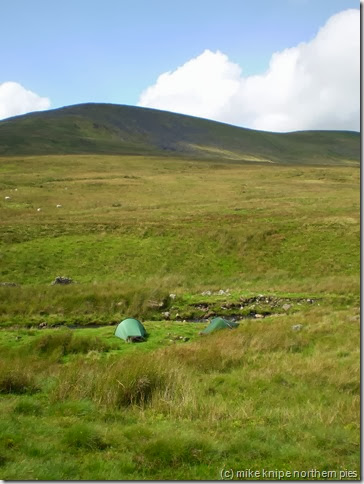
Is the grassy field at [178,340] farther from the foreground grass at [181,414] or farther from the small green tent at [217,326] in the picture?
the small green tent at [217,326]

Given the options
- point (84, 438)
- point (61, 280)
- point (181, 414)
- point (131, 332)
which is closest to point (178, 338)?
point (131, 332)

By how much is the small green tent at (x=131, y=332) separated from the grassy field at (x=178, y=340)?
44 centimetres

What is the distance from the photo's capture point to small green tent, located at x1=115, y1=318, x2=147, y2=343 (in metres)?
20.7

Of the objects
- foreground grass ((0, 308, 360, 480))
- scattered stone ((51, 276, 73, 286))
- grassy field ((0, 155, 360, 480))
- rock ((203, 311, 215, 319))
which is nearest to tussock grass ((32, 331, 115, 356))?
grassy field ((0, 155, 360, 480))

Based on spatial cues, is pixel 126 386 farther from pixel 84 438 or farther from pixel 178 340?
pixel 178 340

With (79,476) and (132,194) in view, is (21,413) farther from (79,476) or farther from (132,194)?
(132,194)

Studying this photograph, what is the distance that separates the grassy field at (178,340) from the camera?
29.1 feet

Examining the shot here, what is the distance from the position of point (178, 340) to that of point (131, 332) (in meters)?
1.99

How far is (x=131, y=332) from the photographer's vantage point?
68.9ft

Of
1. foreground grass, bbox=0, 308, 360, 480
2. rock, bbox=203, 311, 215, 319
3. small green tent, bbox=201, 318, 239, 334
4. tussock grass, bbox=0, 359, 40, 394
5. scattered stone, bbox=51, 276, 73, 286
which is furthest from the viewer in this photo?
scattered stone, bbox=51, 276, 73, 286

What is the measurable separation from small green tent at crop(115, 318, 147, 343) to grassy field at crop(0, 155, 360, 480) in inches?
17.2

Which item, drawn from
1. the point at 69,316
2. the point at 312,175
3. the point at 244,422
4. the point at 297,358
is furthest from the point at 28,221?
the point at 312,175

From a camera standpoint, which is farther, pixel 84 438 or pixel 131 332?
pixel 131 332

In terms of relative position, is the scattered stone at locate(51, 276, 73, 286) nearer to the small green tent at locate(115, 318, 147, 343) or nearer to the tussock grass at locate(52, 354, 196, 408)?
the small green tent at locate(115, 318, 147, 343)
